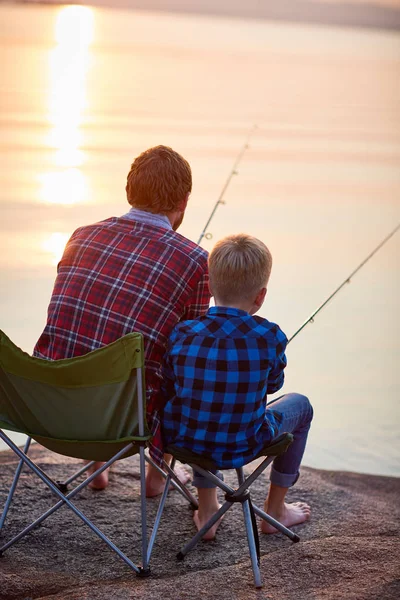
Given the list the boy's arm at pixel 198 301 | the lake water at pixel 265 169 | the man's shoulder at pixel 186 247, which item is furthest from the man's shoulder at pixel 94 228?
the lake water at pixel 265 169

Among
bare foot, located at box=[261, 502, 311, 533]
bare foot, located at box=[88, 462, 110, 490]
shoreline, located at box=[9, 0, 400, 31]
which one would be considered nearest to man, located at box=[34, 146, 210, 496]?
bare foot, located at box=[261, 502, 311, 533]

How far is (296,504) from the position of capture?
312 cm

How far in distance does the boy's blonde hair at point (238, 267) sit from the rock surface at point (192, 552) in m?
0.72

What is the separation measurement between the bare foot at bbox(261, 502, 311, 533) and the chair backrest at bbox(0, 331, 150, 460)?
23.6 inches

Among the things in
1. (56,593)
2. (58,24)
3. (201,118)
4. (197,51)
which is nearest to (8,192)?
(201,118)

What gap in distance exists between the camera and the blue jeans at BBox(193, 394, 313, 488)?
9.13 ft

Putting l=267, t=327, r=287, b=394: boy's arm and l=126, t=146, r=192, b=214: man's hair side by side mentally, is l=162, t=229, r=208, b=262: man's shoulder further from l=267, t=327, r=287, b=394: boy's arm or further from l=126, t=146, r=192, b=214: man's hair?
l=267, t=327, r=287, b=394: boy's arm

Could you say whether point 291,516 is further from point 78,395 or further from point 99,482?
point 78,395

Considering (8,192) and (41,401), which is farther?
(8,192)

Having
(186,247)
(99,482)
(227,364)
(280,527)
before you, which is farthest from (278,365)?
(99,482)

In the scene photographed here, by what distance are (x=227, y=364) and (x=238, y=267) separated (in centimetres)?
25

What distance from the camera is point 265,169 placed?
9.02 metres

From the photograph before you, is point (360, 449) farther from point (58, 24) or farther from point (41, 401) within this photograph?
point (58, 24)

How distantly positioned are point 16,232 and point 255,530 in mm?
4113
